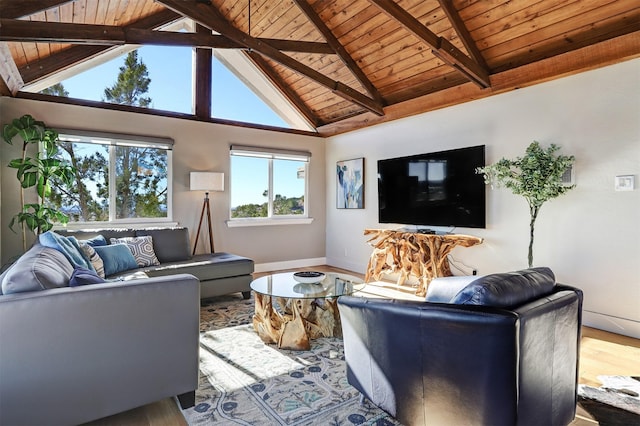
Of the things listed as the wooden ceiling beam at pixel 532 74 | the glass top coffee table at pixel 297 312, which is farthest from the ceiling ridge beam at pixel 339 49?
the glass top coffee table at pixel 297 312

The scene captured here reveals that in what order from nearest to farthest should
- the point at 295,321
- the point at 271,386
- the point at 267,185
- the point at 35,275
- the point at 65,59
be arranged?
the point at 35,275 < the point at 271,386 < the point at 295,321 < the point at 65,59 < the point at 267,185

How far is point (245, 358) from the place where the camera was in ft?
8.62

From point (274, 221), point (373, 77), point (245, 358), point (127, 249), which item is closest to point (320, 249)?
point (274, 221)

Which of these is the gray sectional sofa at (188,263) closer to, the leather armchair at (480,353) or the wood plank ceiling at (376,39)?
the wood plank ceiling at (376,39)

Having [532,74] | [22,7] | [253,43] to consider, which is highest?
[253,43]

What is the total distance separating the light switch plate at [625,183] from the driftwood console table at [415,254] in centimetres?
132

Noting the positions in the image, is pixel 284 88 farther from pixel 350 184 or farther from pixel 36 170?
pixel 36 170

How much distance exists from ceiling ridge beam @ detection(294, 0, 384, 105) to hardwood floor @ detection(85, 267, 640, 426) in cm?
383

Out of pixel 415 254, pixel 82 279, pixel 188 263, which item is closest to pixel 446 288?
pixel 82 279

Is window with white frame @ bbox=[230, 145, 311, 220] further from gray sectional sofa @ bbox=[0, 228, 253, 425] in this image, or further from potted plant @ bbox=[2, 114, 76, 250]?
gray sectional sofa @ bbox=[0, 228, 253, 425]

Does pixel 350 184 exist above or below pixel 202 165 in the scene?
below

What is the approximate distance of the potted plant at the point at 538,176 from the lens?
129 inches

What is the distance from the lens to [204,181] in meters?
4.95

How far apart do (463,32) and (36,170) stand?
5036 mm
